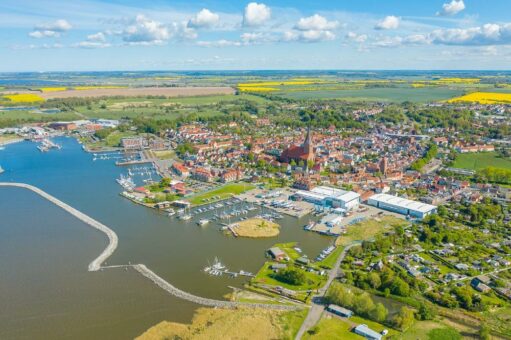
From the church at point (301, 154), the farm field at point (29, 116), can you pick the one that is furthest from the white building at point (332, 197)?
the farm field at point (29, 116)

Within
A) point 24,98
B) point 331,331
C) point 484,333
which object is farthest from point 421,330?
point 24,98

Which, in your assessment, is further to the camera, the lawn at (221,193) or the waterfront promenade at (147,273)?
the lawn at (221,193)

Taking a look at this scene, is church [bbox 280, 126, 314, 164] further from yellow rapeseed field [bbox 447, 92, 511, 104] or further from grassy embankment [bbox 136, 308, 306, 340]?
yellow rapeseed field [bbox 447, 92, 511, 104]

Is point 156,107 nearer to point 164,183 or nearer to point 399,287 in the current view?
point 164,183

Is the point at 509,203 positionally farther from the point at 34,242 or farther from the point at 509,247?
the point at 34,242

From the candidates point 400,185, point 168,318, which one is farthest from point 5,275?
point 400,185

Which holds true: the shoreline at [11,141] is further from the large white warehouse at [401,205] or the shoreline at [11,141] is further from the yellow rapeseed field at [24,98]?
the large white warehouse at [401,205]
